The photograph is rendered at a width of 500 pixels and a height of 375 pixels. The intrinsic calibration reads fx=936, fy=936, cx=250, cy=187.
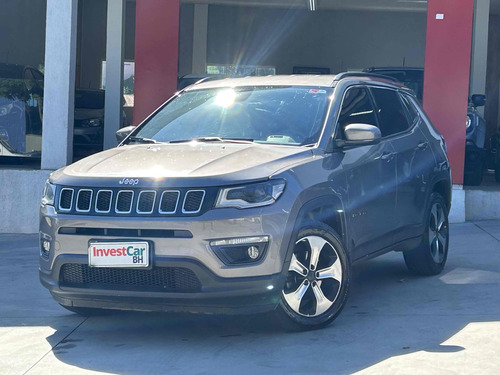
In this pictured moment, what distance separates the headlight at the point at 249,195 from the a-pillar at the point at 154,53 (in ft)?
22.6

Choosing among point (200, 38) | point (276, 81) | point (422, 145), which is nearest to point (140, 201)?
point (276, 81)

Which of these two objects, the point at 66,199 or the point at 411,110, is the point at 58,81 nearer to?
the point at 411,110

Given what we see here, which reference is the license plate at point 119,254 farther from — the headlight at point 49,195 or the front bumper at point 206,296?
the headlight at point 49,195

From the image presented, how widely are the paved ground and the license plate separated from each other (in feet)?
1.81

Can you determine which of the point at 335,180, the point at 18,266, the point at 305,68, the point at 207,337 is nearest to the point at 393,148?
the point at 335,180

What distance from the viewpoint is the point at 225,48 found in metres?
26.4

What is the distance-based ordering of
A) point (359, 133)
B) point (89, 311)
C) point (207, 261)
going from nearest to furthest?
1. point (207, 261)
2. point (359, 133)
3. point (89, 311)

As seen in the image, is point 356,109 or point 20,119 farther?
point 20,119

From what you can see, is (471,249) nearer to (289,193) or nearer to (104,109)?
(289,193)

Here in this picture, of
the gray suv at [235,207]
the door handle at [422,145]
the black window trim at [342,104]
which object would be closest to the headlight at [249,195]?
the gray suv at [235,207]

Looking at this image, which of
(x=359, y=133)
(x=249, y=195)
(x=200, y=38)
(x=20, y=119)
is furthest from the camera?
(x=200, y=38)

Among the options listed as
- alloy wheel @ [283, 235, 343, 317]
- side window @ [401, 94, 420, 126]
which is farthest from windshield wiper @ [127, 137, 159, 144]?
side window @ [401, 94, 420, 126]

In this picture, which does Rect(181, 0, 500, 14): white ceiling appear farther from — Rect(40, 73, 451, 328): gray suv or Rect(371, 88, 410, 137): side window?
Rect(40, 73, 451, 328): gray suv

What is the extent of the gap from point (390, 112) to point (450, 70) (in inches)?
→ 168
